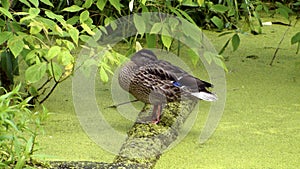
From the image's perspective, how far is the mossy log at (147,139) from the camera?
2.56 metres

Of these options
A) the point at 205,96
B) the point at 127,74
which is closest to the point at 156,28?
the point at 127,74

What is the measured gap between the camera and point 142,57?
129 inches

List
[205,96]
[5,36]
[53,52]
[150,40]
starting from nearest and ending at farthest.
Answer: [53,52]
[5,36]
[205,96]
[150,40]

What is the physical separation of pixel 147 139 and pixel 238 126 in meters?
0.55

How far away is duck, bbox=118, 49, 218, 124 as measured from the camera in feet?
10.4

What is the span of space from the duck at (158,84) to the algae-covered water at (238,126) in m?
0.16

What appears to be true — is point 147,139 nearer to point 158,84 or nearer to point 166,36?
point 158,84

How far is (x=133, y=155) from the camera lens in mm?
2754

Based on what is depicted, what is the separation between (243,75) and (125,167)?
5.69ft

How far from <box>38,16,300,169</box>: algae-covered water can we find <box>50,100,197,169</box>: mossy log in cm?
5

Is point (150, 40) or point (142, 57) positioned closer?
point (142, 57)

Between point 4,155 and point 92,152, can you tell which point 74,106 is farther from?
point 4,155

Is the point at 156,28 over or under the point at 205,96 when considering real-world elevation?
over

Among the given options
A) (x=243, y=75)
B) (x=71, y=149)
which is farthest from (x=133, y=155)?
(x=243, y=75)
